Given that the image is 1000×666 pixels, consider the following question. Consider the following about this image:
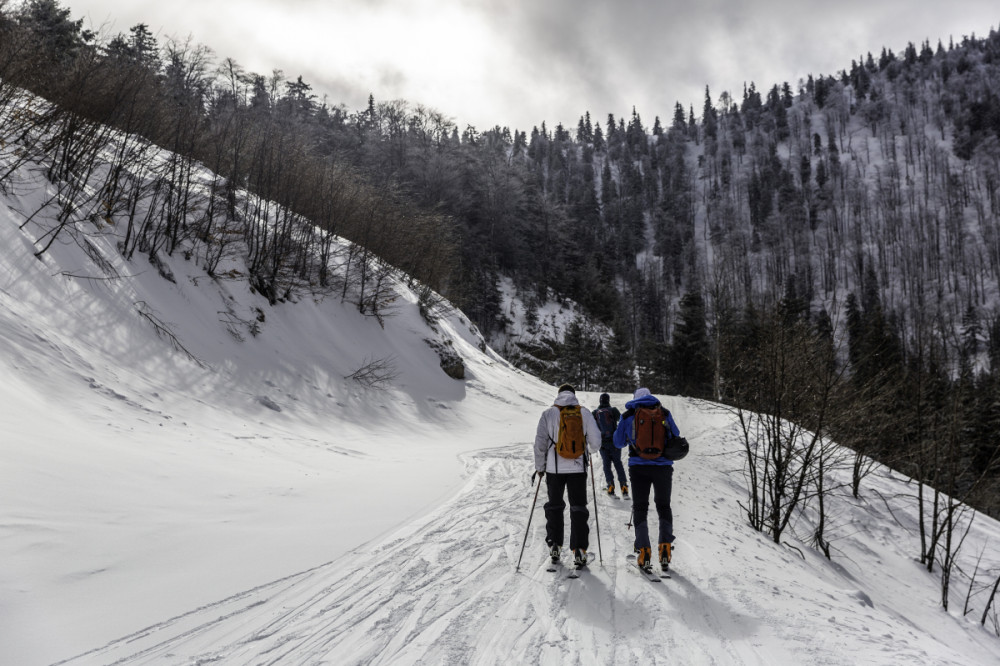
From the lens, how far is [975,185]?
115m

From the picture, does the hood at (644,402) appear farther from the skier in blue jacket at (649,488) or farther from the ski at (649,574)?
the ski at (649,574)

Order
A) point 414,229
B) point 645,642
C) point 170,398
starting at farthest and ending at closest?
point 414,229 < point 170,398 < point 645,642

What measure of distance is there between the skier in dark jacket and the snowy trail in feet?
9.74

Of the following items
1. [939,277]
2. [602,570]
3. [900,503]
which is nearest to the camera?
[602,570]

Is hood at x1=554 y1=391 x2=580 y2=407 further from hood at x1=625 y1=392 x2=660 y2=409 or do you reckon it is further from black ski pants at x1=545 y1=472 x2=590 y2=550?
black ski pants at x1=545 y1=472 x2=590 y2=550

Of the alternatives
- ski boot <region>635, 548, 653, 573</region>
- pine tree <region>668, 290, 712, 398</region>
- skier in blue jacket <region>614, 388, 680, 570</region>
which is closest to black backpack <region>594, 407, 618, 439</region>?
skier in blue jacket <region>614, 388, 680, 570</region>

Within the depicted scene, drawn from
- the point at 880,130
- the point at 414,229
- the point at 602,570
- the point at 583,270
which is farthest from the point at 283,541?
the point at 880,130

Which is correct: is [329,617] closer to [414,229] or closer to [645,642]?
[645,642]

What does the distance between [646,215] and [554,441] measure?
433 feet

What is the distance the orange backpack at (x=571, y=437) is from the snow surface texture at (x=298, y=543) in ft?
3.92

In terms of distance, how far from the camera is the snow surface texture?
3.52 m

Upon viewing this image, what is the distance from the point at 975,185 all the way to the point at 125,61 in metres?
158

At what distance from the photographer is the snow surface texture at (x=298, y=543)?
352 centimetres

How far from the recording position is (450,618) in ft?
12.8
